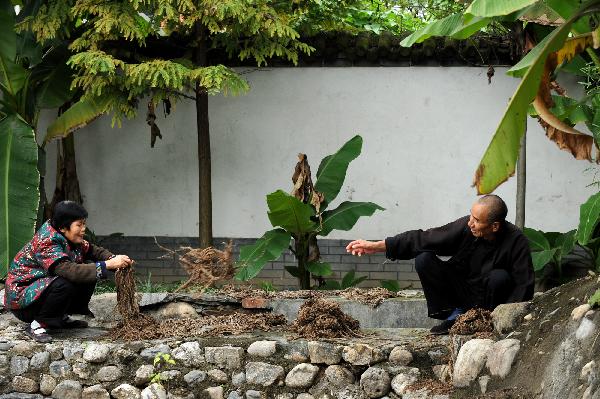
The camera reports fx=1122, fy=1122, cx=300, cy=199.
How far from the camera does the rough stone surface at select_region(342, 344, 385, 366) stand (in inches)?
303

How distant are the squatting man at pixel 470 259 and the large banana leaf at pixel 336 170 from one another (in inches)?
103

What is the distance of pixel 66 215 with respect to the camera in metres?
8.21

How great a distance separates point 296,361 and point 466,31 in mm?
2602

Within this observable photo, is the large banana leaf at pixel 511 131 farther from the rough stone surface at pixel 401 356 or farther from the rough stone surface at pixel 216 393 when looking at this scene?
the rough stone surface at pixel 216 393

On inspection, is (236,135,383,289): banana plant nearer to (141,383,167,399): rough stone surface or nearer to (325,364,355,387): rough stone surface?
(141,383,167,399): rough stone surface

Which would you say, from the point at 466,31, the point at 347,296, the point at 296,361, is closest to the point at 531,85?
the point at 466,31

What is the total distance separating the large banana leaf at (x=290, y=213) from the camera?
988 centimetres

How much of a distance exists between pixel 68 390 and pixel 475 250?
10.2ft

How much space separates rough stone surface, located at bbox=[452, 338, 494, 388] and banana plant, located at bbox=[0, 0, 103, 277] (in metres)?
4.52

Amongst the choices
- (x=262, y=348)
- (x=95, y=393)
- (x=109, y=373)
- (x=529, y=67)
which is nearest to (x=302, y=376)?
(x=262, y=348)

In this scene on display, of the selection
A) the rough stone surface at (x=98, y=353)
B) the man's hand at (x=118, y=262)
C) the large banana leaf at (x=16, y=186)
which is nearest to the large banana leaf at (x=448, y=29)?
the man's hand at (x=118, y=262)

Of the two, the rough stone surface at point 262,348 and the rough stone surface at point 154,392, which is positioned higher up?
the rough stone surface at point 262,348

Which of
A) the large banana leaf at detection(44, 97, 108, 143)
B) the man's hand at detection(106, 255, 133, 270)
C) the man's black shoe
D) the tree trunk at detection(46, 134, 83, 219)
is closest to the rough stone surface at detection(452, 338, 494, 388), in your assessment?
the man's black shoe

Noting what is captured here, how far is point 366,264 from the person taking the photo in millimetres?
11945
